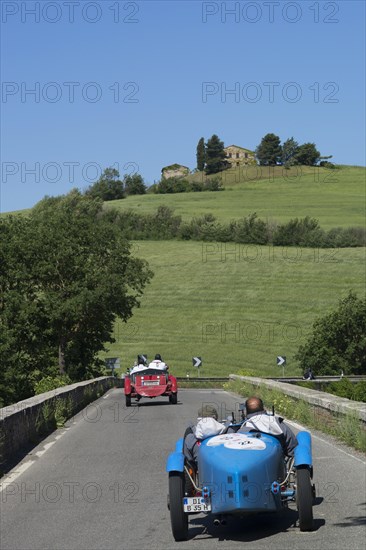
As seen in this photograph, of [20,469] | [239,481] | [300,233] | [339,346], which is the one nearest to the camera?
[239,481]

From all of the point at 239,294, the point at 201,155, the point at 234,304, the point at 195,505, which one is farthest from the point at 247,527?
the point at 201,155

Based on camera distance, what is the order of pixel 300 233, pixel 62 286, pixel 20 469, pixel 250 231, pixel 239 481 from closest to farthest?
1. pixel 239 481
2. pixel 20 469
3. pixel 62 286
4. pixel 300 233
5. pixel 250 231

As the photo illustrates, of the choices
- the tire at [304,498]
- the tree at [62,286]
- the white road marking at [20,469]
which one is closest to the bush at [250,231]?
the tree at [62,286]

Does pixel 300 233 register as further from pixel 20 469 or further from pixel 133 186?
pixel 20 469

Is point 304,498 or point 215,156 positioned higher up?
point 215,156

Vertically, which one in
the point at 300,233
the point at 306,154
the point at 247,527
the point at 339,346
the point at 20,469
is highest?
the point at 306,154

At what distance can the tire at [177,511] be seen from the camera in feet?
29.0

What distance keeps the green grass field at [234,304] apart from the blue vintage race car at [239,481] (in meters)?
59.7

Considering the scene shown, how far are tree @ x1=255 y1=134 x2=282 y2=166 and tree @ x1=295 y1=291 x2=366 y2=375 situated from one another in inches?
4461

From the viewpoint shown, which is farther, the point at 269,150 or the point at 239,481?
the point at 269,150

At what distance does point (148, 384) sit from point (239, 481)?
22198 mm

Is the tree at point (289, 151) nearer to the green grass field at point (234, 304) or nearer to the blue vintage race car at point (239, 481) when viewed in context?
the green grass field at point (234, 304)

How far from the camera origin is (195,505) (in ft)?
29.1

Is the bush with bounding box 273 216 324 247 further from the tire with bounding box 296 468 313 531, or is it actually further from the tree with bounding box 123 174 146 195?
the tire with bounding box 296 468 313 531
